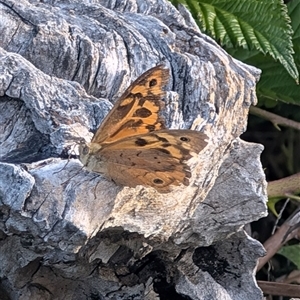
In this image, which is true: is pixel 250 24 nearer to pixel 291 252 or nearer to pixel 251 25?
pixel 251 25

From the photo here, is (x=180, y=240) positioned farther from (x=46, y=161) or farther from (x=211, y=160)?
(x=46, y=161)

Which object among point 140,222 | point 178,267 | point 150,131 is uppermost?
point 150,131

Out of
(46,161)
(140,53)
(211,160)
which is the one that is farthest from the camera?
(140,53)

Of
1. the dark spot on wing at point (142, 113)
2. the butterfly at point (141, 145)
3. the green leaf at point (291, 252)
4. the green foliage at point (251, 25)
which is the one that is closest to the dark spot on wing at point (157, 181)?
the butterfly at point (141, 145)

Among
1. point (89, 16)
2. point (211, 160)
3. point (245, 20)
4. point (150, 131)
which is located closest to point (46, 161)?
point (150, 131)

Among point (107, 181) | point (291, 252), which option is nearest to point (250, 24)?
point (291, 252)

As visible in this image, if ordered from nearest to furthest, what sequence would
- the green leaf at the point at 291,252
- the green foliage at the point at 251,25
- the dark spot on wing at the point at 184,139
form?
1. the dark spot on wing at the point at 184,139
2. the green foliage at the point at 251,25
3. the green leaf at the point at 291,252

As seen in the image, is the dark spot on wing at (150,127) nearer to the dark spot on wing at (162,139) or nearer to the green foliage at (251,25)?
the dark spot on wing at (162,139)
